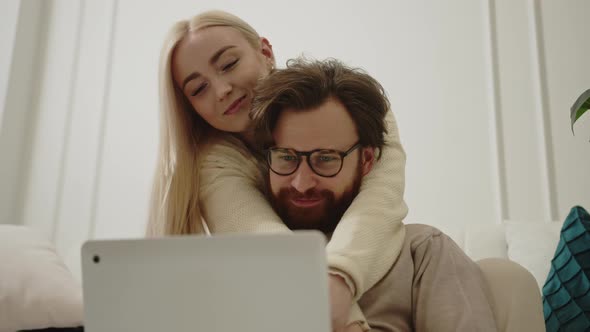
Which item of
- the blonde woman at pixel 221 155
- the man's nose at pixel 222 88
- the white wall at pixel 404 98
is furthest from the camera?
the white wall at pixel 404 98

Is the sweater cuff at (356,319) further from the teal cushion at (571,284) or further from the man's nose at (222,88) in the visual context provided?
the teal cushion at (571,284)

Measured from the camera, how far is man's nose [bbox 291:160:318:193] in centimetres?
111

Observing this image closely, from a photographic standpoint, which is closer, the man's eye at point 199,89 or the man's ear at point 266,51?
the man's eye at point 199,89

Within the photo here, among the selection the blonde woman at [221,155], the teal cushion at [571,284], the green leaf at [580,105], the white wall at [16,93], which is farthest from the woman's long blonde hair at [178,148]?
the white wall at [16,93]

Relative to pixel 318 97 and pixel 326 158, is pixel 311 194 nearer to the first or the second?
pixel 326 158

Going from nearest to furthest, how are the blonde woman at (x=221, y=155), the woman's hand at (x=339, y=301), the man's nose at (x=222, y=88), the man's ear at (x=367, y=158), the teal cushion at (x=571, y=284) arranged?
1. the woman's hand at (x=339, y=301)
2. the blonde woman at (x=221, y=155)
3. the man's ear at (x=367, y=158)
4. the man's nose at (x=222, y=88)
5. the teal cushion at (x=571, y=284)

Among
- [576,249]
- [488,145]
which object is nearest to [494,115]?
[488,145]

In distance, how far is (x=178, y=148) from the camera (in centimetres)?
137

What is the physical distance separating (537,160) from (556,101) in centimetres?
26

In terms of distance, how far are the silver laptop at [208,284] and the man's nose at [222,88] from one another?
0.75 metres

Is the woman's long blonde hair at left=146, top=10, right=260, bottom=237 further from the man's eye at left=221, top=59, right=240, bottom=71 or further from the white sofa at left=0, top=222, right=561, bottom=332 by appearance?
the white sofa at left=0, top=222, right=561, bottom=332

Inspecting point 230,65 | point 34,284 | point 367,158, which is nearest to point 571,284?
point 367,158

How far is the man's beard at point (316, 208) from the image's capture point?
1.13 m

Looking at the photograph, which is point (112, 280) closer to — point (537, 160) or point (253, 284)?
point (253, 284)
